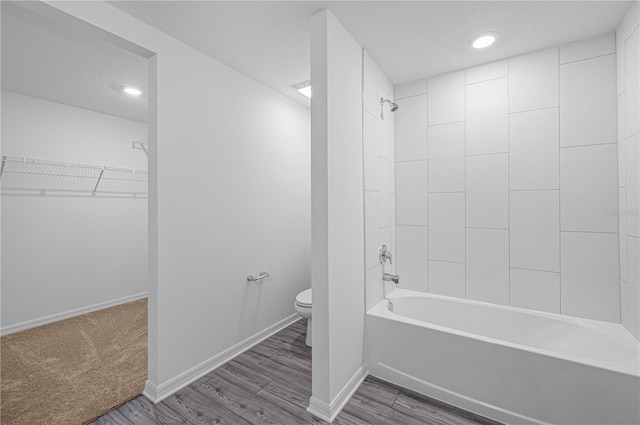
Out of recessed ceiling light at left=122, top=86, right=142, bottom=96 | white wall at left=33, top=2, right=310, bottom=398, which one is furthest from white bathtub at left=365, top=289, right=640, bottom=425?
recessed ceiling light at left=122, top=86, right=142, bottom=96

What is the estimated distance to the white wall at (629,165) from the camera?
157 centimetres

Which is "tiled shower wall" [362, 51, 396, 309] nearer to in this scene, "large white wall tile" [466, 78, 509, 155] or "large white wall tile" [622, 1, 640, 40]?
"large white wall tile" [466, 78, 509, 155]

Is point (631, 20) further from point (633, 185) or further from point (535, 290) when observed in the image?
point (535, 290)

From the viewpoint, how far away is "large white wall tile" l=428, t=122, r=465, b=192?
2.35 meters

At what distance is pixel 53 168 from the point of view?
9.92 feet

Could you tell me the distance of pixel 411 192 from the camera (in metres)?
2.58

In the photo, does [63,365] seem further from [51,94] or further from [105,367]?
[51,94]

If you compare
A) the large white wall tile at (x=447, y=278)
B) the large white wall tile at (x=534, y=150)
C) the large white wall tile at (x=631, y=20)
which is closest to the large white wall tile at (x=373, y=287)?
the large white wall tile at (x=447, y=278)

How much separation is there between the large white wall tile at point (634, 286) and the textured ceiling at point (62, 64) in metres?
3.61

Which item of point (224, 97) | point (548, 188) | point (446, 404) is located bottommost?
point (446, 404)

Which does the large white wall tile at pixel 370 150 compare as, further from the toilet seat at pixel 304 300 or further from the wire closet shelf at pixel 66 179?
the wire closet shelf at pixel 66 179

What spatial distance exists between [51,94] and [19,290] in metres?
2.04

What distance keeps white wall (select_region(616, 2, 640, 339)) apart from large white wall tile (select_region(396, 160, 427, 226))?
1243mm

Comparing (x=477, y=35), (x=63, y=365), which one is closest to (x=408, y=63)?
(x=477, y=35)
